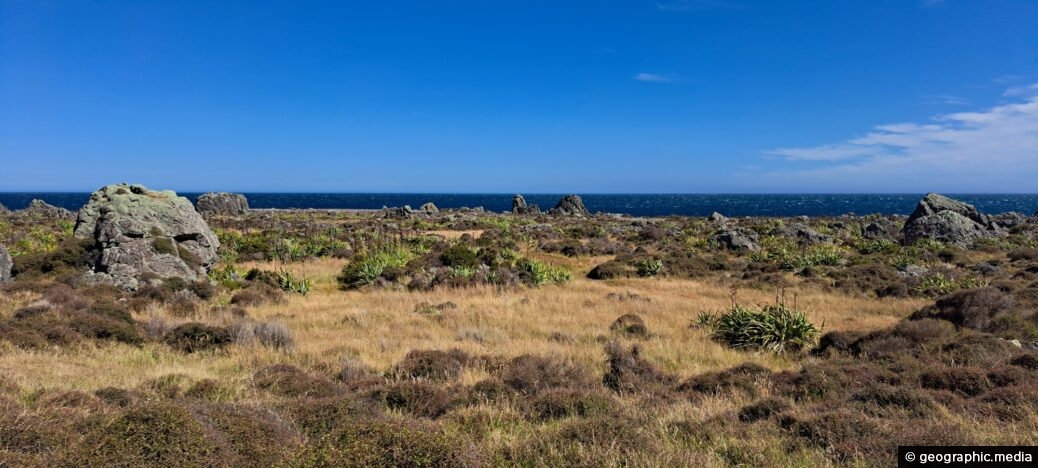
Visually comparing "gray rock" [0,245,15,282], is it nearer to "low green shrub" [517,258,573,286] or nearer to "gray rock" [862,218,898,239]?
"low green shrub" [517,258,573,286]

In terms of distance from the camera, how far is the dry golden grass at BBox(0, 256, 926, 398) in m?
7.89

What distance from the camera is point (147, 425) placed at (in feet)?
13.2

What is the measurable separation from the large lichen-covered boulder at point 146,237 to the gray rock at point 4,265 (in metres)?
2.20

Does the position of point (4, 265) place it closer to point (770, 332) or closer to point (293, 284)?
point (293, 284)

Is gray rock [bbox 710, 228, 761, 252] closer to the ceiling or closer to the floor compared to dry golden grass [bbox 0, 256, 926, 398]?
closer to the ceiling

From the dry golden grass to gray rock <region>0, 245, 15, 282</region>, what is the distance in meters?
3.47

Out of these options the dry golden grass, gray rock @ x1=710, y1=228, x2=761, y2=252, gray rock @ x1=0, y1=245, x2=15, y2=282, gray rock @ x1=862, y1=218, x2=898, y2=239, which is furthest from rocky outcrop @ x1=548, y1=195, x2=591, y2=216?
gray rock @ x1=0, y1=245, x2=15, y2=282

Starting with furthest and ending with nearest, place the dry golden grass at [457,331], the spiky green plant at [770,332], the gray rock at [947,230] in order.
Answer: the gray rock at [947,230], the spiky green plant at [770,332], the dry golden grass at [457,331]

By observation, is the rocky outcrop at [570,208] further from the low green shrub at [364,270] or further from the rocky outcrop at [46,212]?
the rocky outcrop at [46,212]

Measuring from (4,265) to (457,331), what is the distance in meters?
14.8

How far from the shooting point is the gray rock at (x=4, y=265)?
600 inches

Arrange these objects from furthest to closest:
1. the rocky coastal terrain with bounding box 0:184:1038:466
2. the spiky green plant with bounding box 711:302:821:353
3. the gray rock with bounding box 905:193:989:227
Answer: the gray rock with bounding box 905:193:989:227 < the spiky green plant with bounding box 711:302:821:353 < the rocky coastal terrain with bounding box 0:184:1038:466

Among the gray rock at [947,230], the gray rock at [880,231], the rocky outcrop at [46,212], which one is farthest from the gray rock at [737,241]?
the rocky outcrop at [46,212]

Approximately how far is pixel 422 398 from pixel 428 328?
4.94 meters
